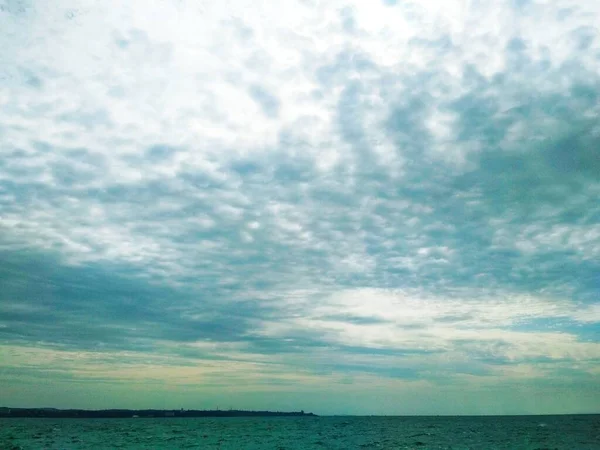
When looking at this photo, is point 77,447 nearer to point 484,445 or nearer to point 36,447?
point 36,447

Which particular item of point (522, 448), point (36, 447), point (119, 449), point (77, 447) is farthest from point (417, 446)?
point (36, 447)

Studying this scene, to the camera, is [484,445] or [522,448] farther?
[484,445]

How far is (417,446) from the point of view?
8225cm

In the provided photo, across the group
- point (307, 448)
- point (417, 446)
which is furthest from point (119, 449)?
point (417, 446)

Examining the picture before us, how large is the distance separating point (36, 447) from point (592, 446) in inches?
3733

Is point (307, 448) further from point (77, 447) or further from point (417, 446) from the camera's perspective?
point (77, 447)

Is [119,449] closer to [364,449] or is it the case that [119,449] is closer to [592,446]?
[364,449]

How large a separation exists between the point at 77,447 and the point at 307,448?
135 feet

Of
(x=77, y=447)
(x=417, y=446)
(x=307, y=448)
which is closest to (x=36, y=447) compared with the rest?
(x=77, y=447)

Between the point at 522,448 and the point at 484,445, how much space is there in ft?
26.7

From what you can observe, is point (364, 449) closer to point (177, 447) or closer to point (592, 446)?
point (177, 447)

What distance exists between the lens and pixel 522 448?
77.1 m

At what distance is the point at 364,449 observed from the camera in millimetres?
78688

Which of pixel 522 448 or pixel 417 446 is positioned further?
pixel 417 446
